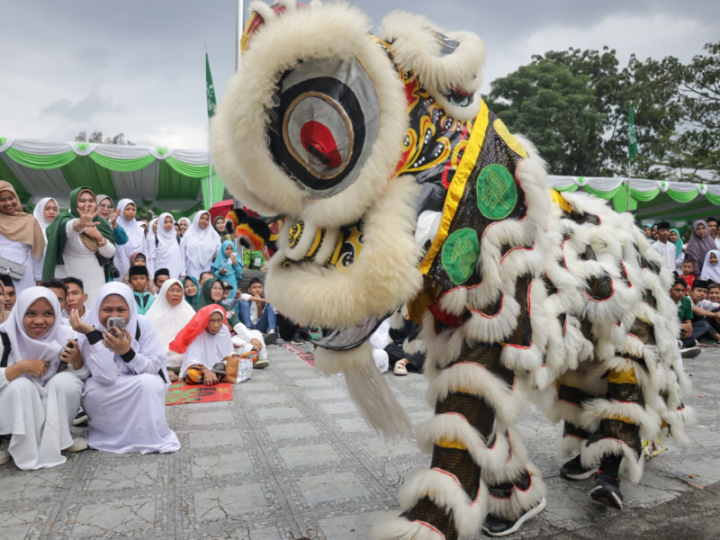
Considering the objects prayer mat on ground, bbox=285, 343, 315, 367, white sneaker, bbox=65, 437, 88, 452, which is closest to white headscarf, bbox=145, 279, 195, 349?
prayer mat on ground, bbox=285, 343, 315, 367

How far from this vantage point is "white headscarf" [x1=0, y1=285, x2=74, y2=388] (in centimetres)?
334

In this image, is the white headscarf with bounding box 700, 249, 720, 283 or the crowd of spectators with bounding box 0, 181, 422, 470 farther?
the white headscarf with bounding box 700, 249, 720, 283

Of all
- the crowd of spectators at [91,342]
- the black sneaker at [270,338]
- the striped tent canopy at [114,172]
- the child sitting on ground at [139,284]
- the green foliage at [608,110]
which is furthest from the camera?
the green foliage at [608,110]

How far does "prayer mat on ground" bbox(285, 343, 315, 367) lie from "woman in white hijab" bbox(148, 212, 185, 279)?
282 cm

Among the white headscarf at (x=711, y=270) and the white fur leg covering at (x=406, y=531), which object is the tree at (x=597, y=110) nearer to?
the white headscarf at (x=711, y=270)

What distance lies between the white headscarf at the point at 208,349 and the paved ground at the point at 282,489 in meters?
1.50

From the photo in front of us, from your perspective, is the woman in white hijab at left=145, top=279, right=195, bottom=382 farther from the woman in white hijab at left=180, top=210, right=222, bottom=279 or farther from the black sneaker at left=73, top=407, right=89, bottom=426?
the woman in white hijab at left=180, top=210, right=222, bottom=279

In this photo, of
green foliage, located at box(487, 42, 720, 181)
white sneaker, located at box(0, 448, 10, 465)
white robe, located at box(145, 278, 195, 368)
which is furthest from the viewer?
green foliage, located at box(487, 42, 720, 181)

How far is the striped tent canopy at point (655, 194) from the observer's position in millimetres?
13805

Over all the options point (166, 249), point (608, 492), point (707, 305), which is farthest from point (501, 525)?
point (166, 249)

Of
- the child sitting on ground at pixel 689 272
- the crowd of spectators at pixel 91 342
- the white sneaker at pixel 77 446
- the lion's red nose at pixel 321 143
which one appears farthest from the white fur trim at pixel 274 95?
the child sitting on ground at pixel 689 272

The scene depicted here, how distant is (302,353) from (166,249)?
3600 millimetres

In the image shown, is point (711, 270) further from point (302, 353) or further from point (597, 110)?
point (597, 110)

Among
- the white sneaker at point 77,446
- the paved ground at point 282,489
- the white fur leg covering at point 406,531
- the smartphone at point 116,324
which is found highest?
the smartphone at point 116,324
